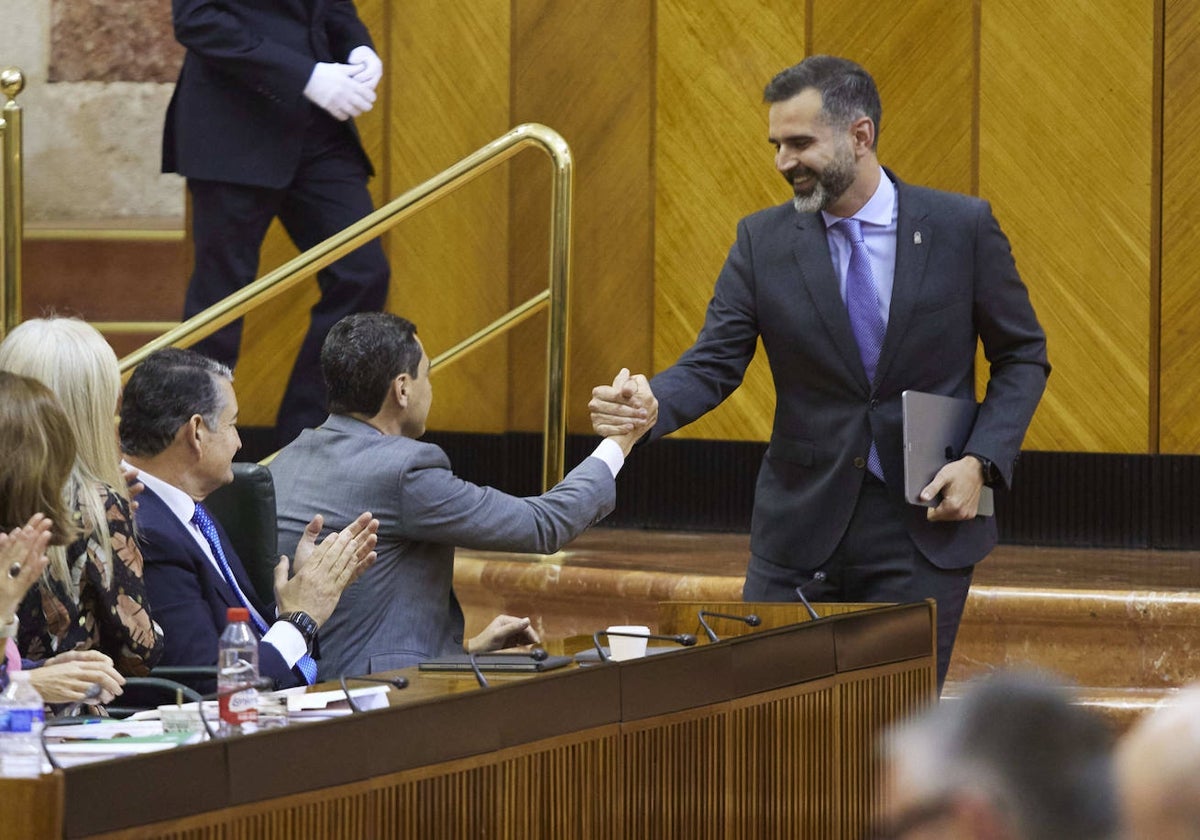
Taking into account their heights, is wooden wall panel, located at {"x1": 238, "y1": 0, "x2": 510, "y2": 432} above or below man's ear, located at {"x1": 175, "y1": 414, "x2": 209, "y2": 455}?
above

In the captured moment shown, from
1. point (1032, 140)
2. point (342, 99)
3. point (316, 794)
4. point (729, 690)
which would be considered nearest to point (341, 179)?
point (342, 99)

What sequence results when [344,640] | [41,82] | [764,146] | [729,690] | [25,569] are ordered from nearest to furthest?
1. [25,569]
2. [729,690]
3. [344,640]
4. [764,146]
5. [41,82]

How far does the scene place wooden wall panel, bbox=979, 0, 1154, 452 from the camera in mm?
5156

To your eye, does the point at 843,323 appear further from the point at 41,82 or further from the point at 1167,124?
the point at 41,82

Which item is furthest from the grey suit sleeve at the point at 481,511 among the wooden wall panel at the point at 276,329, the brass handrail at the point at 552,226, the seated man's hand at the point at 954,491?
the wooden wall panel at the point at 276,329

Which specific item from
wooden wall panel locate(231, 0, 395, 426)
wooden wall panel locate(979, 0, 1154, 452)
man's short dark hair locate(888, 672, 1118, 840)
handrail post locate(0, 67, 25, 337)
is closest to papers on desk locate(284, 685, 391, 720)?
man's short dark hair locate(888, 672, 1118, 840)

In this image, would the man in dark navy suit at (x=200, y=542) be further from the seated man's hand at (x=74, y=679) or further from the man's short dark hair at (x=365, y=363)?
the seated man's hand at (x=74, y=679)

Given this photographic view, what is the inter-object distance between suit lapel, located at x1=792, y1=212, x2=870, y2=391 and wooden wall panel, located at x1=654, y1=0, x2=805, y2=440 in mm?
2081

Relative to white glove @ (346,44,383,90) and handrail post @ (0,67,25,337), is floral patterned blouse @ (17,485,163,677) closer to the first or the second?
handrail post @ (0,67,25,337)

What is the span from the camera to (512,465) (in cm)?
568

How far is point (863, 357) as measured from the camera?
327 centimetres

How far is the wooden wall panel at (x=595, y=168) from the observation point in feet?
18.2

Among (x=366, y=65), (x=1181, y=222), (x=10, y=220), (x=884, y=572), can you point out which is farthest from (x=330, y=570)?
(x=1181, y=222)

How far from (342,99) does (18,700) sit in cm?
319
